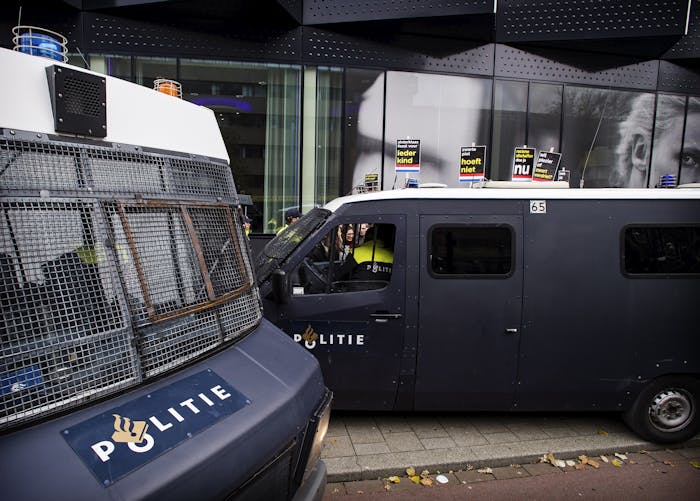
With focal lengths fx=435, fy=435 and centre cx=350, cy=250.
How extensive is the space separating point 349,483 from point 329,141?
29.7ft

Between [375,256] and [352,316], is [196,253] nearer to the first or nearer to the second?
[352,316]

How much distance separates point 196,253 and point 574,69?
12729mm

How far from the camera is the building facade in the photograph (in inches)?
388

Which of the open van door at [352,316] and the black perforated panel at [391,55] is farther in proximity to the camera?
the black perforated panel at [391,55]

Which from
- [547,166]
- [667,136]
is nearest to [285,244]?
[547,166]

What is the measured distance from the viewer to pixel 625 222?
12.6 ft

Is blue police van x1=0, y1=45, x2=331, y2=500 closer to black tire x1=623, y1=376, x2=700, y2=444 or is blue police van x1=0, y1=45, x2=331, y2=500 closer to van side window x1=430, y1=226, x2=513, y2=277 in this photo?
van side window x1=430, y1=226, x2=513, y2=277

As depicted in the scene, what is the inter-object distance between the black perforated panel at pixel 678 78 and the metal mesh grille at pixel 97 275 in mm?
14449

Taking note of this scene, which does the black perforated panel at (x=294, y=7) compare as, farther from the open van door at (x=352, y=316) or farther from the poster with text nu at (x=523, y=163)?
the open van door at (x=352, y=316)

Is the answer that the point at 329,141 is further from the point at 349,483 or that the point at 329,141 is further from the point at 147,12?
the point at 349,483

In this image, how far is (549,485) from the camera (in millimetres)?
3416

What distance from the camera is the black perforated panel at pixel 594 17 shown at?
10.5 m

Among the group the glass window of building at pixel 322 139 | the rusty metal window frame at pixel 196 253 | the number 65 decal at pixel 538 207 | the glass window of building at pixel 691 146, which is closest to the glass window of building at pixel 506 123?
the glass window of building at pixel 322 139

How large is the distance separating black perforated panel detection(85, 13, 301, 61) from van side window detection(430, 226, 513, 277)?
8.35 metres
